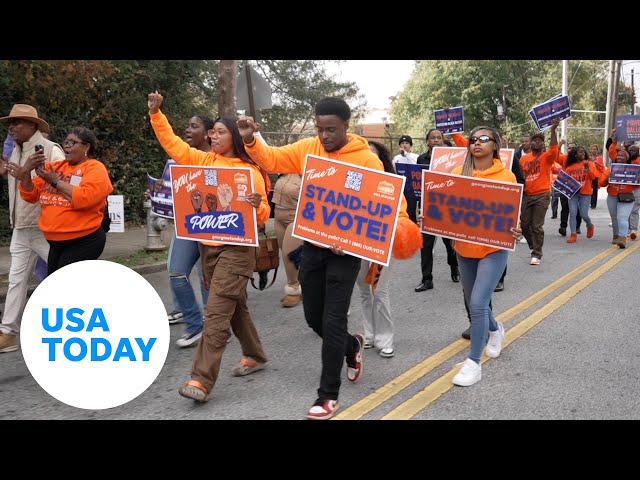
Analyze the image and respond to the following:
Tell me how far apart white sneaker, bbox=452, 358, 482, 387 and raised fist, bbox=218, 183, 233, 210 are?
2.01m

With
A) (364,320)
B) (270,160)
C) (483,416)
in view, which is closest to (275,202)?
(364,320)

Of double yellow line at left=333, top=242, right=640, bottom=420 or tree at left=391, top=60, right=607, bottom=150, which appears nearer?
double yellow line at left=333, top=242, right=640, bottom=420

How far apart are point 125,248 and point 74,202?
5.86 metres

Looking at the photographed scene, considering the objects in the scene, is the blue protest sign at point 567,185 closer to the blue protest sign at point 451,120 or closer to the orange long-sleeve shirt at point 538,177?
the orange long-sleeve shirt at point 538,177

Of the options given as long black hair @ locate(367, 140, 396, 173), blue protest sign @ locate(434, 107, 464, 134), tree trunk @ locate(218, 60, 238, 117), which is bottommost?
long black hair @ locate(367, 140, 396, 173)

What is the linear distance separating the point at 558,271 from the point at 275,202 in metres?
4.38

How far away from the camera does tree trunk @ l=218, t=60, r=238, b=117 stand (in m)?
10.7

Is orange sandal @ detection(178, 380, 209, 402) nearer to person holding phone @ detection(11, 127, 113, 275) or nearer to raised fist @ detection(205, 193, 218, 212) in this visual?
raised fist @ detection(205, 193, 218, 212)

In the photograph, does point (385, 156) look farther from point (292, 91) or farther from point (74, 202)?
point (292, 91)

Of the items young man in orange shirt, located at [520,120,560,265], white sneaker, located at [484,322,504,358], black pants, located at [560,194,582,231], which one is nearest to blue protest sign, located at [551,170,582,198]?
black pants, located at [560,194,582,231]

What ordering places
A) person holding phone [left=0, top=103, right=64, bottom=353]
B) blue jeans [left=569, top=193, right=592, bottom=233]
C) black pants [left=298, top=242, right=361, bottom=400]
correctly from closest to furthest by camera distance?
black pants [left=298, top=242, right=361, bottom=400] → person holding phone [left=0, top=103, right=64, bottom=353] → blue jeans [left=569, top=193, right=592, bottom=233]

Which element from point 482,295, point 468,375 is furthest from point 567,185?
point 468,375

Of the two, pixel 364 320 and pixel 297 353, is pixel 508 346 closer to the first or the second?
pixel 364 320

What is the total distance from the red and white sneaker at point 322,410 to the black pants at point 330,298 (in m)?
0.03
